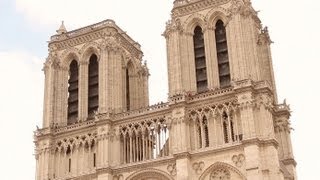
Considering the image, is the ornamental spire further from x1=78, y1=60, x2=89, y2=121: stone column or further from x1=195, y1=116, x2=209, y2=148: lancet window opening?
x1=195, y1=116, x2=209, y2=148: lancet window opening

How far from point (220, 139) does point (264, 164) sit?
12.1 ft

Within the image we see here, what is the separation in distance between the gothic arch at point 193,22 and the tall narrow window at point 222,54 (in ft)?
4.00

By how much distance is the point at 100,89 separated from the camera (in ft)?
166

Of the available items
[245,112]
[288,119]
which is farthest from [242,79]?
[288,119]

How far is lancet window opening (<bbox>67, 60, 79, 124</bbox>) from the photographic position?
5239 centimetres

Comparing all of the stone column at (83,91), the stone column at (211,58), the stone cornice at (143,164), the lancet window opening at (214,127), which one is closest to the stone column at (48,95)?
the stone column at (83,91)

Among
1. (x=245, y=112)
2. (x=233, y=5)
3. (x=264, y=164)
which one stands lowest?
(x=264, y=164)

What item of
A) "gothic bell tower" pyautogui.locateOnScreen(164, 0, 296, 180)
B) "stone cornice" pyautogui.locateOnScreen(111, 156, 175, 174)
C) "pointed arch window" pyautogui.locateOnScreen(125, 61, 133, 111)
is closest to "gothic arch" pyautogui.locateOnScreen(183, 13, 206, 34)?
"gothic bell tower" pyautogui.locateOnScreen(164, 0, 296, 180)

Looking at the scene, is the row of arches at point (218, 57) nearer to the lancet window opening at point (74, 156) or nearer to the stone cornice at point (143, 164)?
the stone cornice at point (143, 164)

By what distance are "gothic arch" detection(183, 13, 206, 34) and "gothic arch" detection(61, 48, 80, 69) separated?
980 centimetres

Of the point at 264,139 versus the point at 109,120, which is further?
the point at 109,120

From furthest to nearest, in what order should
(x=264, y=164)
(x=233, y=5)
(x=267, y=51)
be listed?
1. (x=267, y=51)
2. (x=233, y=5)
3. (x=264, y=164)

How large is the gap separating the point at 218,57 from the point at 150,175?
10032mm

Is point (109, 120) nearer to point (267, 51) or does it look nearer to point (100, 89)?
point (100, 89)
